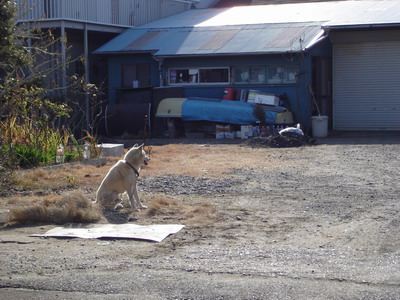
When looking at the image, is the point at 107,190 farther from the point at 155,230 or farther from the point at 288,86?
the point at 288,86

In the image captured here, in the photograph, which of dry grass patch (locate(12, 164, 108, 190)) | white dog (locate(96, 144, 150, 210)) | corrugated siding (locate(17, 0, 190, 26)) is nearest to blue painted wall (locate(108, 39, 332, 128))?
corrugated siding (locate(17, 0, 190, 26))

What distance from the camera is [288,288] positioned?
21.4ft

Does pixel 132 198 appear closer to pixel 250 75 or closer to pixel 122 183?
pixel 122 183

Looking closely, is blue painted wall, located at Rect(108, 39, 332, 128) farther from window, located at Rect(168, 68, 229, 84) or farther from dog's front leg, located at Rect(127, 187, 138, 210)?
dog's front leg, located at Rect(127, 187, 138, 210)

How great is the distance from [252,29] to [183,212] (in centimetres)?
1808

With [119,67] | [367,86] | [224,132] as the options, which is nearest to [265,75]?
[224,132]

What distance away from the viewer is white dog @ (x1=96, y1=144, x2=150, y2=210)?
1072cm

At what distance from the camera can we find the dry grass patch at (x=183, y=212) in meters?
9.91

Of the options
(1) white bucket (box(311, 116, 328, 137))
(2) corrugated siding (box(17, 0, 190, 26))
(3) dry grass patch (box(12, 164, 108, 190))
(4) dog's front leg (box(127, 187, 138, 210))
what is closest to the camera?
(4) dog's front leg (box(127, 187, 138, 210))

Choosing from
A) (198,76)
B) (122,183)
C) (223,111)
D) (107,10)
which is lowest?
(122,183)

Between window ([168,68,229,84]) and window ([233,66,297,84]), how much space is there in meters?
0.51

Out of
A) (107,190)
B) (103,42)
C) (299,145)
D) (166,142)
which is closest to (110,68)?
(103,42)

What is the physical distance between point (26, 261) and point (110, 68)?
69.8 ft

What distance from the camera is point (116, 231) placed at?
9.31m
